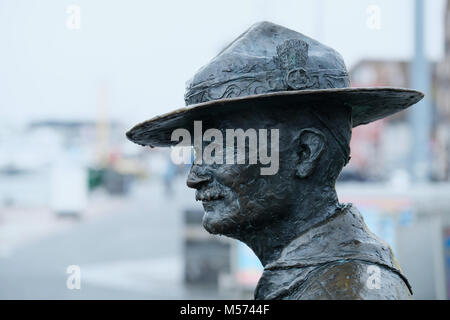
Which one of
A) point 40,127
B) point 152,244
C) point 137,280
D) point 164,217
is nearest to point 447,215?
point 137,280

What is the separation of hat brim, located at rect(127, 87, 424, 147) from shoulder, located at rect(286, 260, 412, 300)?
1.72 ft

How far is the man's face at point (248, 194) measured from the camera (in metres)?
1.92

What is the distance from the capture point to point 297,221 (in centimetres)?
194

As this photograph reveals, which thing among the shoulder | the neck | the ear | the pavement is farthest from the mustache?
the pavement

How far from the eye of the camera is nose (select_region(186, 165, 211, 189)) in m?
1.96

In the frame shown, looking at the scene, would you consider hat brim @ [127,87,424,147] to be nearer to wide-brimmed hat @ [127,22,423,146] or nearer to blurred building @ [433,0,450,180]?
wide-brimmed hat @ [127,22,423,146]

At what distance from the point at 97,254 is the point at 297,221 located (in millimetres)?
9223

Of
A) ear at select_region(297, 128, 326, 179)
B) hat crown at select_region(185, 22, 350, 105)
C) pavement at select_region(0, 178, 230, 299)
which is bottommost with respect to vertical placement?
pavement at select_region(0, 178, 230, 299)

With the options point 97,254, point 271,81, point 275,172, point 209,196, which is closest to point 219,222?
point 209,196

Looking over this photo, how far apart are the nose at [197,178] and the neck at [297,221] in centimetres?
22

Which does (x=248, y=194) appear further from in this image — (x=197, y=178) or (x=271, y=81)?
(x=271, y=81)

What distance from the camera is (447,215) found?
612cm

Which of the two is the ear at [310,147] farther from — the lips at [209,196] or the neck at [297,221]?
the lips at [209,196]

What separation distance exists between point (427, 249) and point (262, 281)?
390cm
